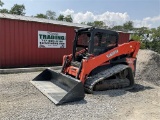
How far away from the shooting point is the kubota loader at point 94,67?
7.05 metres

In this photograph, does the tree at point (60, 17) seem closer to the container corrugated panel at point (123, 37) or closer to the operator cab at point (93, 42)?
the container corrugated panel at point (123, 37)

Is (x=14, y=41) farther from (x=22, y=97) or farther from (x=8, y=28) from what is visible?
(x=22, y=97)

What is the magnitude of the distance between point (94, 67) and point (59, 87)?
1296mm

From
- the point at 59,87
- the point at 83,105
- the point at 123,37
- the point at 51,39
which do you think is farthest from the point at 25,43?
the point at 123,37

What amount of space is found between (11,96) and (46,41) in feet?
24.8

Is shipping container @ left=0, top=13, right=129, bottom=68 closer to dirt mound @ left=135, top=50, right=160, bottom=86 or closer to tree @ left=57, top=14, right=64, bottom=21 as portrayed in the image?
dirt mound @ left=135, top=50, right=160, bottom=86

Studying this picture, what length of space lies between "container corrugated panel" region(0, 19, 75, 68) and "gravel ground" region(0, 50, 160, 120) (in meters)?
4.32

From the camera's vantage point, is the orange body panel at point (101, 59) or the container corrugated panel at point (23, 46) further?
the container corrugated panel at point (23, 46)

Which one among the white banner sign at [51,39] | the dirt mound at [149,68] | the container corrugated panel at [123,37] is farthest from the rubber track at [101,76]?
the container corrugated panel at [123,37]

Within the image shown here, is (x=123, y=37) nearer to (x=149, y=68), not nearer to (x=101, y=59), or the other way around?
(x=149, y=68)

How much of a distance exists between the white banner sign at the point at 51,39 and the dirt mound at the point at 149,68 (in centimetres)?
492

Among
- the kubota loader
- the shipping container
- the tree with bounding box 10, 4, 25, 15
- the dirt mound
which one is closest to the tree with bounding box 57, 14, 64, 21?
the tree with bounding box 10, 4, 25, 15

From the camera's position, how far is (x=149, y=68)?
1177 centimetres

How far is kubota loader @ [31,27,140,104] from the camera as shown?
705 centimetres
